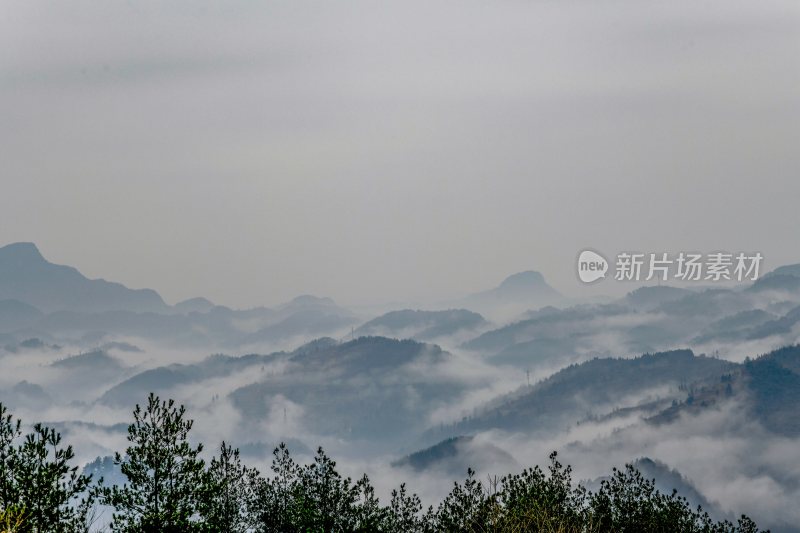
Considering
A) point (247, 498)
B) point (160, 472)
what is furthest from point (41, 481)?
point (247, 498)

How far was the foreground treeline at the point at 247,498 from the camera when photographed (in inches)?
1834

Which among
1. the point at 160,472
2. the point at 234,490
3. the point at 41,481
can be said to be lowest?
the point at 234,490

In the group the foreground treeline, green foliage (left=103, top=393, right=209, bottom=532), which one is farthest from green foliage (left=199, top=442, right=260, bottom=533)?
green foliage (left=103, top=393, right=209, bottom=532)

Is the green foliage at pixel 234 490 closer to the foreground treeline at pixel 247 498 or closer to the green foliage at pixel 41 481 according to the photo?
the foreground treeline at pixel 247 498

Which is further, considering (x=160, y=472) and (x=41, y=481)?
(x=160, y=472)

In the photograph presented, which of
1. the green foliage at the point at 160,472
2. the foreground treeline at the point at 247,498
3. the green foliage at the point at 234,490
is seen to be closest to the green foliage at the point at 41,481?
the foreground treeline at the point at 247,498

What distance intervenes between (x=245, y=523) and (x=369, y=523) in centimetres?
1740

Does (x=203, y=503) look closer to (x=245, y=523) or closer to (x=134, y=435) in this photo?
(x=134, y=435)

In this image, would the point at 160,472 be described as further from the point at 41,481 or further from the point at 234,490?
the point at 234,490

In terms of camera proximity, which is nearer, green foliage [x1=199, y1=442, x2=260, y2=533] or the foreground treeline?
the foreground treeline

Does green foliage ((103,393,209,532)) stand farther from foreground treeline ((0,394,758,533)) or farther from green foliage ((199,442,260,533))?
green foliage ((199,442,260,533))

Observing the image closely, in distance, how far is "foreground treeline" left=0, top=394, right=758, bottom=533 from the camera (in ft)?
153

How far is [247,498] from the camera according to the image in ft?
287

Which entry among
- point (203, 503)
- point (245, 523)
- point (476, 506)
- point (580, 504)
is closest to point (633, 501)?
point (580, 504)
